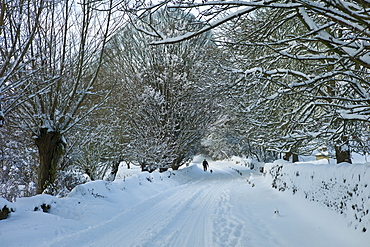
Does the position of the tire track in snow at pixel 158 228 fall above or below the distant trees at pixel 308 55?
below

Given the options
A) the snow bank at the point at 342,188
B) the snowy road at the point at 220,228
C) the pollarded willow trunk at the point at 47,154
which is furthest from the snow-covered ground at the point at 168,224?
the pollarded willow trunk at the point at 47,154

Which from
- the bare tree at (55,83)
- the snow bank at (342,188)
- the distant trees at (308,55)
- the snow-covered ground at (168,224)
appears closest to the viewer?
the distant trees at (308,55)

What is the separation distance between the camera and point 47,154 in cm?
760

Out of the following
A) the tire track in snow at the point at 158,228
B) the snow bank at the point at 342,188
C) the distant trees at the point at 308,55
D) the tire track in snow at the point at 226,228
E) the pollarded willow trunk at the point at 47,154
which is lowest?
the tire track in snow at the point at 226,228

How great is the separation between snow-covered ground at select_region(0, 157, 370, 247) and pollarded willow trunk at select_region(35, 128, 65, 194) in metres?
0.86

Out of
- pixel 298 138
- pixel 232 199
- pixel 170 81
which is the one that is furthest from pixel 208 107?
pixel 298 138

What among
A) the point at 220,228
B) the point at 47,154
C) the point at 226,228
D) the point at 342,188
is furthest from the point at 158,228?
the point at 47,154

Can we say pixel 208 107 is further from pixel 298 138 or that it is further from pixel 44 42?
pixel 44 42

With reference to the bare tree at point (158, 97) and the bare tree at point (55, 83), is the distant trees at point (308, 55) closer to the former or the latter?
the bare tree at point (55, 83)

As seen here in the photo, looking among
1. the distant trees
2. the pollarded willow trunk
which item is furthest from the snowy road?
the pollarded willow trunk

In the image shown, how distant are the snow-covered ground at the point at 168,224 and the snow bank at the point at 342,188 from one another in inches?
7.7

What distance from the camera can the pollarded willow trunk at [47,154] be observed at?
7602 mm

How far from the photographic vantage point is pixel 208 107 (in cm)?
1961

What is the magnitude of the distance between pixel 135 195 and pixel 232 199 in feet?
12.2
